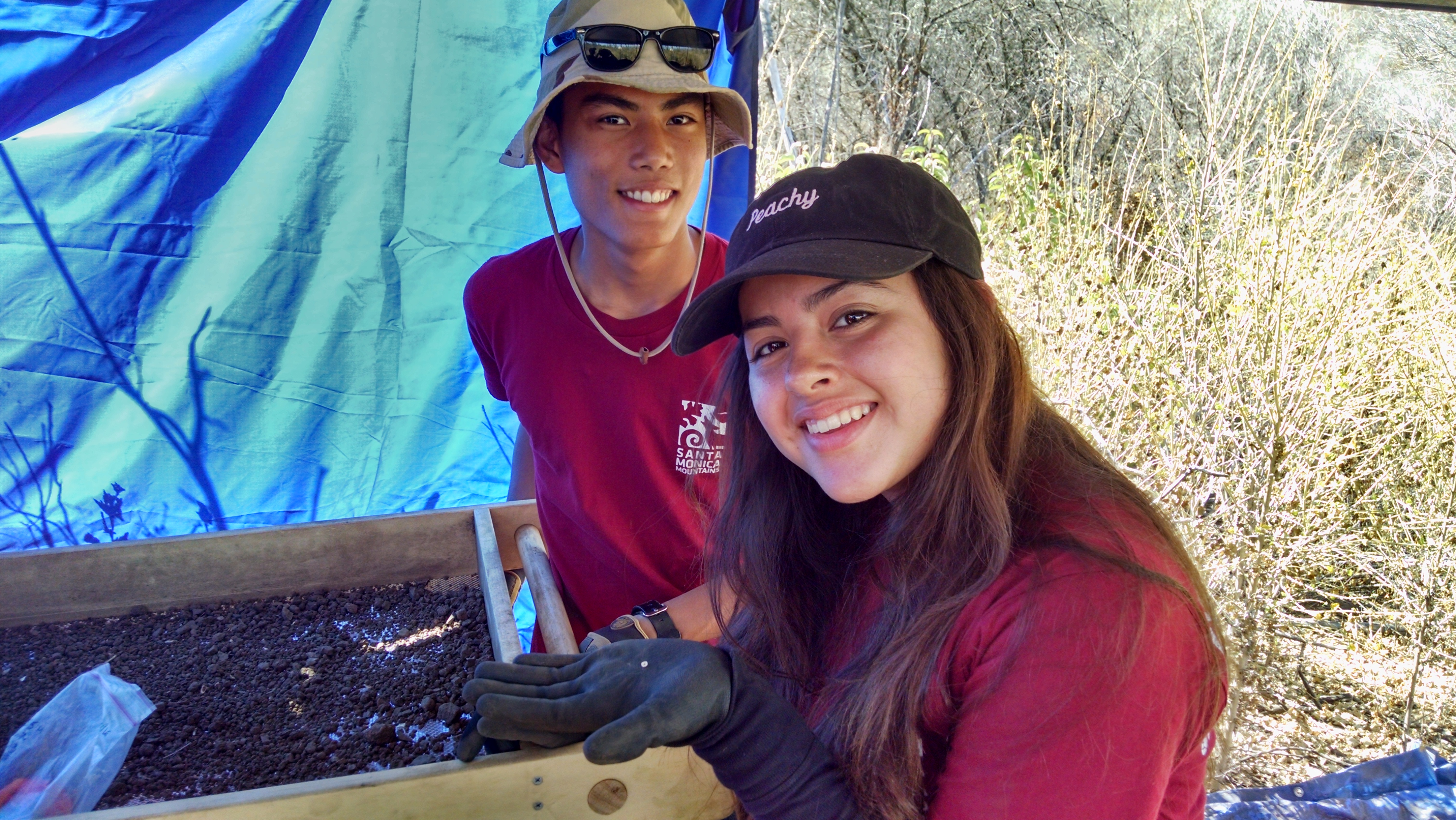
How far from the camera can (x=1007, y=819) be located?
838 mm

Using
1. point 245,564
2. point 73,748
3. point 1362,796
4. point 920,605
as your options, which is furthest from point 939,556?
point 1362,796

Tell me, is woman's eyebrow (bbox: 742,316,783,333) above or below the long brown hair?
above

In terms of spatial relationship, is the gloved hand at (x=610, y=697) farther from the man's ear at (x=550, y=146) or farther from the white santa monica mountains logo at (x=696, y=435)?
the man's ear at (x=550, y=146)

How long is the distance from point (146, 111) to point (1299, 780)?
11.7 feet

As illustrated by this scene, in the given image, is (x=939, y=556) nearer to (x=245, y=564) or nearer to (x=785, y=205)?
(x=785, y=205)

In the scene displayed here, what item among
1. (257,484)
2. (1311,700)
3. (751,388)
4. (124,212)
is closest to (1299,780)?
(1311,700)

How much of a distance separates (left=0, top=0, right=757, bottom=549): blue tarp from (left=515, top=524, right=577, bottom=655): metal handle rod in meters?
0.71

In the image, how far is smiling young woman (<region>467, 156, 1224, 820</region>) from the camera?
83 centimetres

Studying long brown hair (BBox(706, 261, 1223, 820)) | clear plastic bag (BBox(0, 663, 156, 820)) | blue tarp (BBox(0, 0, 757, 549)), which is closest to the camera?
long brown hair (BBox(706, 261, 1223, 820))

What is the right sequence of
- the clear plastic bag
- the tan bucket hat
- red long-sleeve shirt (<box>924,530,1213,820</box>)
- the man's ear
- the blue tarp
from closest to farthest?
red long-sleeve shirt (<box>924,530,1213,820</box>)
the clear plastic bag
the tan bucket hat
the man's ear
the blue tarp

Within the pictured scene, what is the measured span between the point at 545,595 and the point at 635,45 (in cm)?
103

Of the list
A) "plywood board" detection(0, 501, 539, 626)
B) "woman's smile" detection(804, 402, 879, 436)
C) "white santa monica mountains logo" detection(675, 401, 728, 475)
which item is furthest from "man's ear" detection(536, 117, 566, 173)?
"woman's smile" detection(804, 402, 879, 436)

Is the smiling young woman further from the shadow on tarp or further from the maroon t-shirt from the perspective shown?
the shadow on tarp

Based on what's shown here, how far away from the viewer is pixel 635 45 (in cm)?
165
